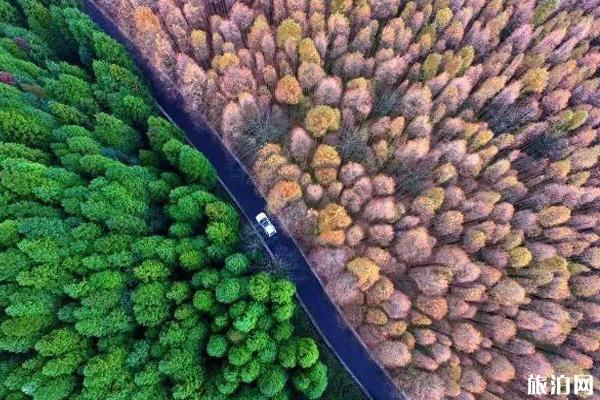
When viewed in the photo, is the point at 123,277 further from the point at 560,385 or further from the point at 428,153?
the point at 560,385

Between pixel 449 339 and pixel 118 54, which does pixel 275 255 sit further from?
pixel 118 54

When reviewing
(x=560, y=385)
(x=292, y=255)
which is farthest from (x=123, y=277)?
(x=560, y=385)

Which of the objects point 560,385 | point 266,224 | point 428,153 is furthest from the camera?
point 428,153

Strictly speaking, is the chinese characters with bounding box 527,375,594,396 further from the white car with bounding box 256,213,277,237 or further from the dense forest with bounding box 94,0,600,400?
the white car with bounding box 256,213,277,237

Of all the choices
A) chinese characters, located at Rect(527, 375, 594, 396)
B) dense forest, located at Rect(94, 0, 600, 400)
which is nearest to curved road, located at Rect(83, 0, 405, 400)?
dense forest, located at Rect(94, 0, 600, 400)

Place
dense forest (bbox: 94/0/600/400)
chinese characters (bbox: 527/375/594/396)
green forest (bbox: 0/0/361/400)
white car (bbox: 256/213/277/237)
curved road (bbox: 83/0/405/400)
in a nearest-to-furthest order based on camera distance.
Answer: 1. green forest (bbox: 0/0/361/400)
2. chinese characters (bbox: 527/375/594/396)
3. dense forest (bbox: 94/0/600/400)
4. curved road (bbox: 83/0/405/400)
5. white car (bbox: 256/213/277/237)

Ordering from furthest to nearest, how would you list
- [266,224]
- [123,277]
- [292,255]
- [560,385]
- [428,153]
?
Answer: [428,153], [266,224], [292,255], [560,385], [123,277]

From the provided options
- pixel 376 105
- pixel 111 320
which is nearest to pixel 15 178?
pixel 111 320

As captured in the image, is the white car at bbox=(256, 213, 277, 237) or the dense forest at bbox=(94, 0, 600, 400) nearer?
the dense forest at bbox=(94, 0, 600, 400)
